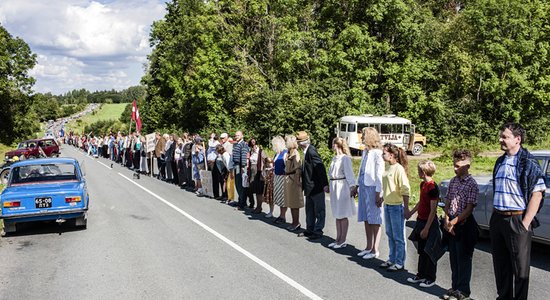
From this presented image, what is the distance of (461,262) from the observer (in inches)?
229

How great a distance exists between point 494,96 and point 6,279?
3630 centimetres

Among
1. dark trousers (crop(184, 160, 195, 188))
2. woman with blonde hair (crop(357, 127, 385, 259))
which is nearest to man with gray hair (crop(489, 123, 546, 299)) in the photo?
woman with blonde hair (crop(357, 127, 385, 259))

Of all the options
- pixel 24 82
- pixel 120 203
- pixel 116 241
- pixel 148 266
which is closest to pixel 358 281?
pixel 148 266

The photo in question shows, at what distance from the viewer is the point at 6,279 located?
7.14 metres

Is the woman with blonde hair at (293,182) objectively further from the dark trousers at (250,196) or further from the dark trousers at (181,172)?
the dark trousers at (181,172)

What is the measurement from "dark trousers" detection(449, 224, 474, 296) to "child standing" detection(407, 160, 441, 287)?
12.5 inches

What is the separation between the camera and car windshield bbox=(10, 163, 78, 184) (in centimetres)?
1112

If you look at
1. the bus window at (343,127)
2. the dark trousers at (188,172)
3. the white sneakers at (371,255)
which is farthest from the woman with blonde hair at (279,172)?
the bus window at (343,127)

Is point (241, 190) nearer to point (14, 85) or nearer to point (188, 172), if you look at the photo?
point (188, 172)

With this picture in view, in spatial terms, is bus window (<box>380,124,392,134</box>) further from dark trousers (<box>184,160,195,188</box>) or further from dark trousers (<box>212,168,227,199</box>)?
dark trousers (<box>212,168,227,199</box>)

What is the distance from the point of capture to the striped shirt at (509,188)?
16.8 feet

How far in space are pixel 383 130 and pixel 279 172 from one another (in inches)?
911

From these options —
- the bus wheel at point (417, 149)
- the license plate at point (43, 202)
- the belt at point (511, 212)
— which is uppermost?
the belt at point (511, 212)

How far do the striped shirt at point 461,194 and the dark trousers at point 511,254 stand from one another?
400 millimetres
